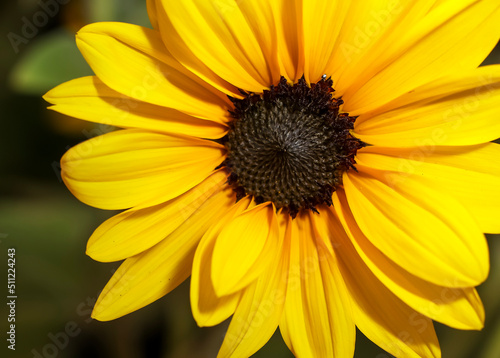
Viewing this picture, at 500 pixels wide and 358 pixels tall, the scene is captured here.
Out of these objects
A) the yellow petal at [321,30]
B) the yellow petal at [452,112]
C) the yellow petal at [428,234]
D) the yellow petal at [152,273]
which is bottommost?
the yellow petal at [428,234]

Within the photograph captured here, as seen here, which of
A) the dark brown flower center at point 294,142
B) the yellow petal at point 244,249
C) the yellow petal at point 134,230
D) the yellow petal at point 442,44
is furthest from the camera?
the dark brown flower center at point 294,142

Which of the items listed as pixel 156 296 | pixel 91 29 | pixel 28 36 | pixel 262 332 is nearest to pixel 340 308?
pixel 262 332

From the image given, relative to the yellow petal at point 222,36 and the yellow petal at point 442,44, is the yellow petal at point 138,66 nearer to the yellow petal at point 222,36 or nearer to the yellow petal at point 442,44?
the yellow petal at point 222,36

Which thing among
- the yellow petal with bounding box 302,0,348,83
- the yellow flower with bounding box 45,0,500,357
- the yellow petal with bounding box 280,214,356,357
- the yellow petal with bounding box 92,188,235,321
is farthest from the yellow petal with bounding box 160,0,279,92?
the yellow petal with bounding box 280,214,356,357

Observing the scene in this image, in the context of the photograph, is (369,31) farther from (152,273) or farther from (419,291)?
(152,273)

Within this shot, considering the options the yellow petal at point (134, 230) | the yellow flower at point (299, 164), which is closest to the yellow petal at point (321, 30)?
the yellow flower at point (299, 164)

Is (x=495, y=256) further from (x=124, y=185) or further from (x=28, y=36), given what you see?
(x=28, y=36)

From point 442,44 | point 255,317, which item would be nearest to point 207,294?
point 255,317
